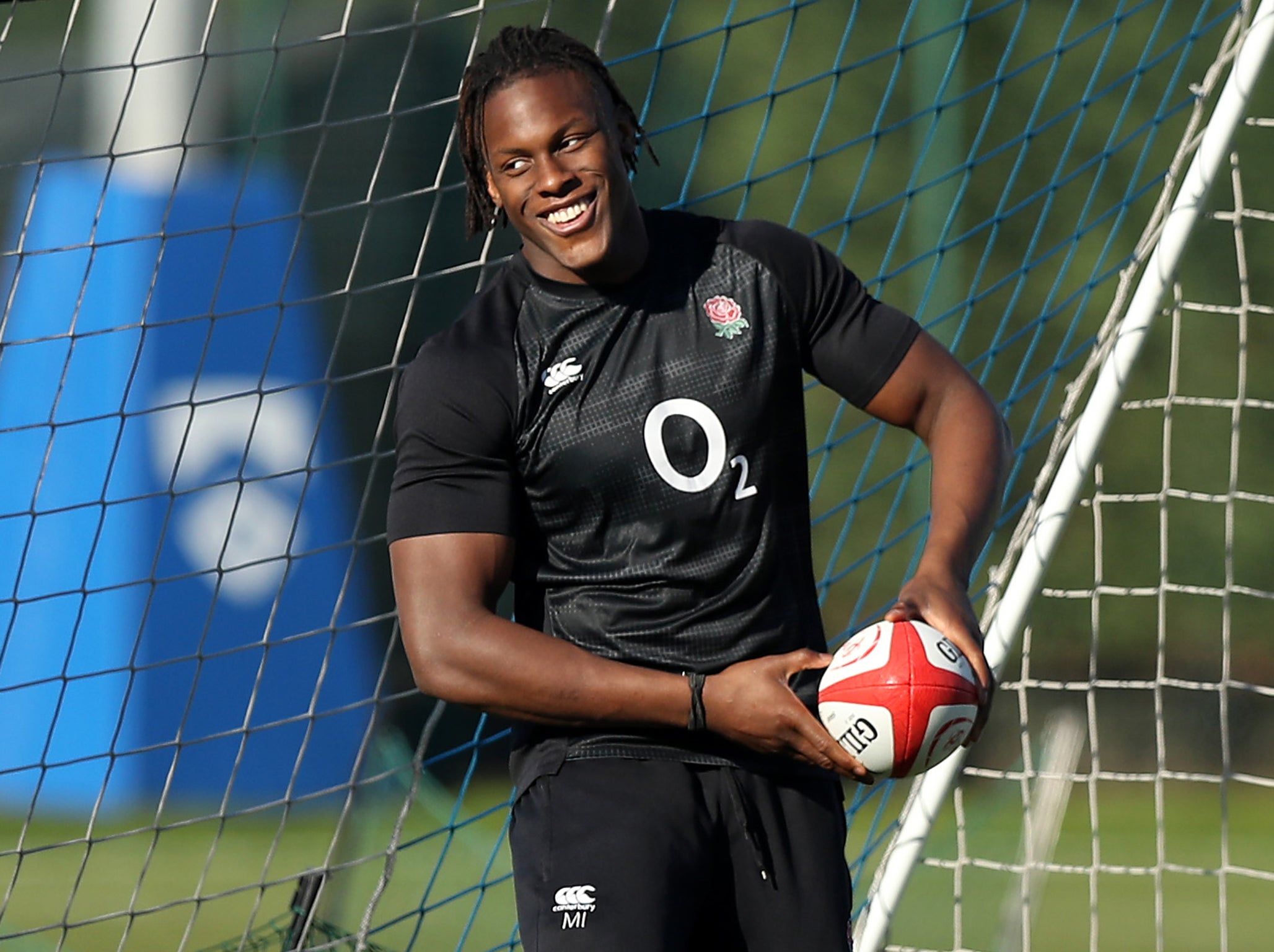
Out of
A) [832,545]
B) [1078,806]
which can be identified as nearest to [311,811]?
[832,545]

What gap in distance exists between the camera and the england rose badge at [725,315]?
259 cm

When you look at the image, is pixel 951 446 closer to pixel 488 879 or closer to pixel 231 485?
pixel 488 879

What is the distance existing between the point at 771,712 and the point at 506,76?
1.05 metres

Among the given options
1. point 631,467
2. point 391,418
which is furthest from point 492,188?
point 391,418

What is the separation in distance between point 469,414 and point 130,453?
5.66 m

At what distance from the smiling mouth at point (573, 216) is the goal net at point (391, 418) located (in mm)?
4188

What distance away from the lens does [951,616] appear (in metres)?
2.48

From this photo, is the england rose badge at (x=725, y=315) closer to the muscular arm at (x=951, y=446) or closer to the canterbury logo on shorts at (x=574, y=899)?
the muscular arm at (x=951, y=446)

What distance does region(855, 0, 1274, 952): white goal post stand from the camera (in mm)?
3746

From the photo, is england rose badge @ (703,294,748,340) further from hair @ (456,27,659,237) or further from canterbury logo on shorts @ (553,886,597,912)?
canterbury logo on shorts @ (553,886,597,912)

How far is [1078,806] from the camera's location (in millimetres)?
8156

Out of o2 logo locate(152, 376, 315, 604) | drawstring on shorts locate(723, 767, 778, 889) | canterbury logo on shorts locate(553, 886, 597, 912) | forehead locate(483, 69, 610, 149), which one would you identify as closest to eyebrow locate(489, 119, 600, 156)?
forehead locate(483, 69, 610, 149)

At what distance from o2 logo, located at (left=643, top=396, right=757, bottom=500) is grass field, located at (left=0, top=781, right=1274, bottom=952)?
9.04 feet

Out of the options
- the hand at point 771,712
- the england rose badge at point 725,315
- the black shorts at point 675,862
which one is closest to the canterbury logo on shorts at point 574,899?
the black shorts at point 675,862
